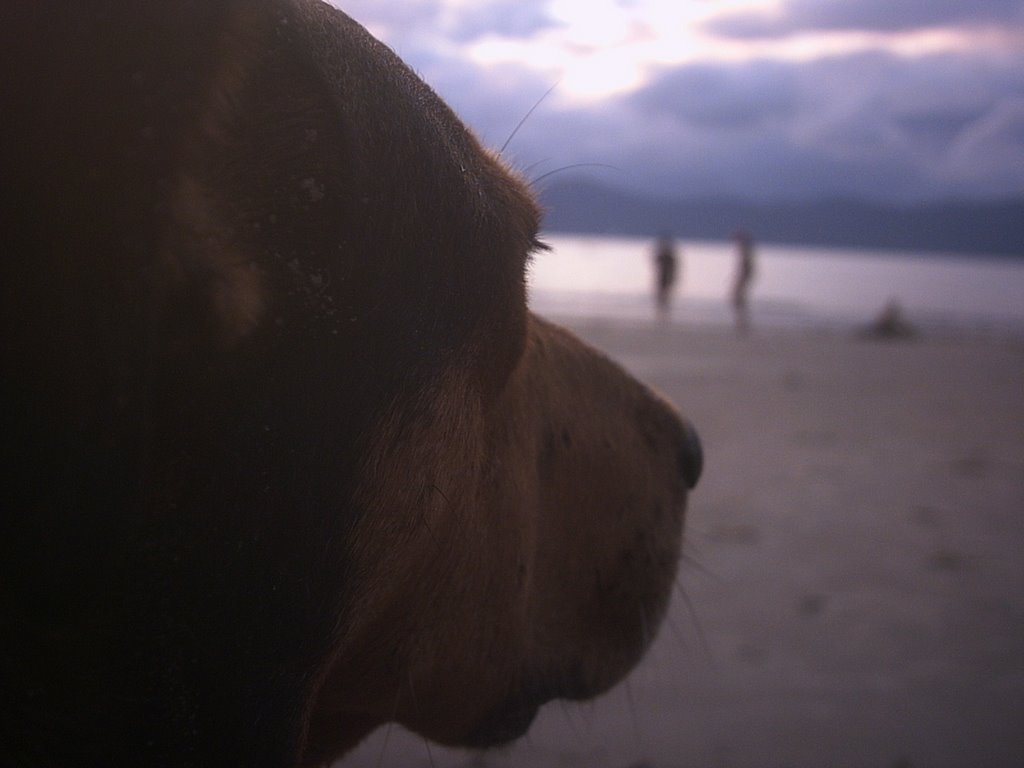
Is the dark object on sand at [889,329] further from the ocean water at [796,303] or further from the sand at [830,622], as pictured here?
the sand at [830,622]

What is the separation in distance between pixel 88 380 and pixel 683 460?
5.38ft

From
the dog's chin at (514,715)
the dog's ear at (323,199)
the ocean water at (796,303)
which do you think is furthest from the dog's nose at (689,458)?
the ocean water at (796,303)

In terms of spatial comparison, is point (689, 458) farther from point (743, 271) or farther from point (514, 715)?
point (743, 271)

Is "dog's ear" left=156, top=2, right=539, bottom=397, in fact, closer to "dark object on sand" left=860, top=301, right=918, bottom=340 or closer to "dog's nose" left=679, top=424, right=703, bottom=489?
"dog's nose" left=679, top=424, right=703, bottom=489

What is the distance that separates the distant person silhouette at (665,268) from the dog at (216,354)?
92.7ft

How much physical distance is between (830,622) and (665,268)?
84.7 ft

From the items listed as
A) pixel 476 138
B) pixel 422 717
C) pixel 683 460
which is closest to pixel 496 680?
pixel 422 717

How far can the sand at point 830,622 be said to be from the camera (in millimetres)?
3596

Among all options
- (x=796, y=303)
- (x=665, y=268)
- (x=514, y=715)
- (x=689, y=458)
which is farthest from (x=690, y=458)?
(x=796, y=303)

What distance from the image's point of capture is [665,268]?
29.7 m

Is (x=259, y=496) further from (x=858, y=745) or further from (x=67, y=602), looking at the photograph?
(x=858, y=745)

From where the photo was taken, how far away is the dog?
0.91 metres

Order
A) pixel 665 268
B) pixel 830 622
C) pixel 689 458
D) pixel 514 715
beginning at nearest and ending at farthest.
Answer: pixel 514 715, pixel 689 458, pixel 830 622, pixel 665 268

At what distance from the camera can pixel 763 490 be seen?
23.1 ft
